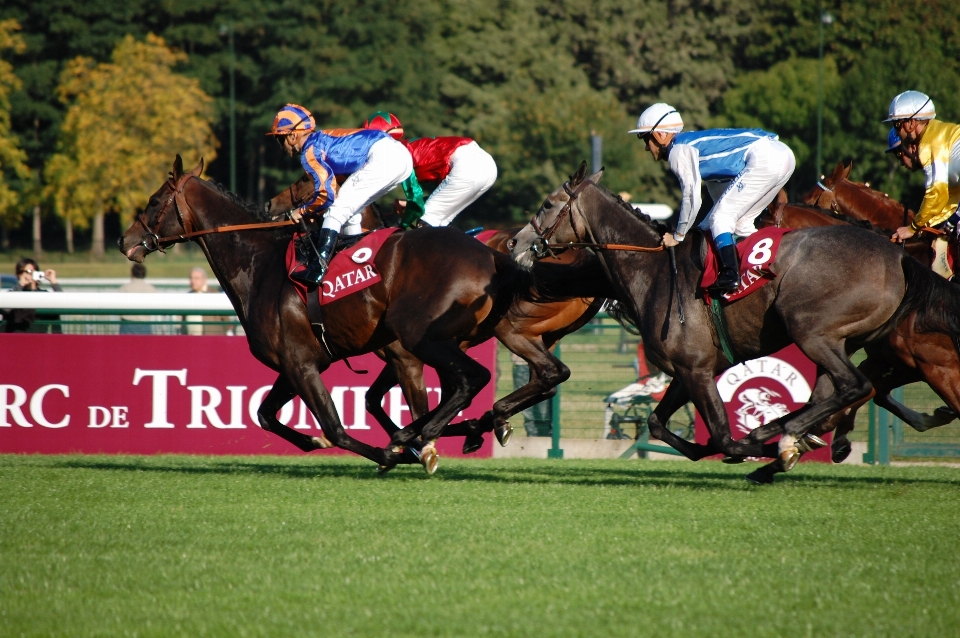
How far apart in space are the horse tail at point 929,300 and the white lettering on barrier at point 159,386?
6570 mm

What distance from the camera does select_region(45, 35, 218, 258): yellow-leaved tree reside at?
4169 centimetres

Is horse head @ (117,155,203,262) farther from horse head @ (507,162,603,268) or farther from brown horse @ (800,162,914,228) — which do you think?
brown horse @ (800,162,914,228)

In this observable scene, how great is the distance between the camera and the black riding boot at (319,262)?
25.0 feet

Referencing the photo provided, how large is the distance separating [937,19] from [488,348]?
131ft

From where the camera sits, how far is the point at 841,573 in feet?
16.4

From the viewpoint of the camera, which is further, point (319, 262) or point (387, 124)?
point (387, 124)

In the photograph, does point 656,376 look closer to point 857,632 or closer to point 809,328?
point 809,328

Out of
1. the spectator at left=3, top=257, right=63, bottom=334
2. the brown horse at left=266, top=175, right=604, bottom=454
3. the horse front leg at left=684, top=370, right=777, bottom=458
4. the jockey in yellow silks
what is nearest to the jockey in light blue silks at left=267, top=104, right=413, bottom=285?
the brown horse at left=266, top=175, right=604, bottom=454

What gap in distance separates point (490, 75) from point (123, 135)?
16025 mm

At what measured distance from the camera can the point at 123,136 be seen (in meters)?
42.1

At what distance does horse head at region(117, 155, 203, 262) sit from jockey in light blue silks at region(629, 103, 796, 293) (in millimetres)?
3375

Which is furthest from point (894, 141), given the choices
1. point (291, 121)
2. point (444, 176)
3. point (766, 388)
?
point (291, 121)

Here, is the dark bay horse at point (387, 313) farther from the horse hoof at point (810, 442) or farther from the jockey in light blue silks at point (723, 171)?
the horse hoof at point (810, 442)

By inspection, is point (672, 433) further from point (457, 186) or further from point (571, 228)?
point (457, 186)
